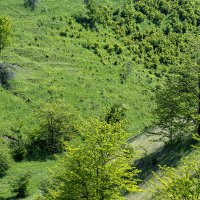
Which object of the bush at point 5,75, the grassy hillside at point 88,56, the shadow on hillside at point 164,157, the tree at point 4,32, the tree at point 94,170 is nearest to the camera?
the tree at point 94,170

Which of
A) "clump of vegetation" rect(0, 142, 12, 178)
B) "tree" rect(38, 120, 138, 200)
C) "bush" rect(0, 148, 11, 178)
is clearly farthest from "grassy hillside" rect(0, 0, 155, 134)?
"tree" rect(38, 120, 138, 200)

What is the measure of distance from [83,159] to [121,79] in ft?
193

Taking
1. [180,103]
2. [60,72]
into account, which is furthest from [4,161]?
[60,72]

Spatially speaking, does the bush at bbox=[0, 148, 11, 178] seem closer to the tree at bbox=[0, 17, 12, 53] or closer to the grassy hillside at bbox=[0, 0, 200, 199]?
the grassy hillside at bbox=[0, 0, 200, 199]

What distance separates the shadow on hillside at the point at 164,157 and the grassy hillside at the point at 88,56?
1793cm

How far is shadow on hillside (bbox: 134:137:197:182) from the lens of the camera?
45.4 meters

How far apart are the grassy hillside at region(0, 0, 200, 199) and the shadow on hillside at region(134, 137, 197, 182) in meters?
17.9

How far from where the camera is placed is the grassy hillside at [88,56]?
247 feet

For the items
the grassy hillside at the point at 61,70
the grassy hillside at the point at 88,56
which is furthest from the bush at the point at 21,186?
the grassy hillside at the point at 61,70

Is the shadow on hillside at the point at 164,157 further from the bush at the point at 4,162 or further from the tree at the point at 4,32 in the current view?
the tree at the point at 4,32

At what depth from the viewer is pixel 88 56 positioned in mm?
90938

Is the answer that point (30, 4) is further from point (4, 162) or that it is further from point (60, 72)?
point (4, 162)

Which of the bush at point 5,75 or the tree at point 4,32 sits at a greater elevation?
the tree at point 4,32

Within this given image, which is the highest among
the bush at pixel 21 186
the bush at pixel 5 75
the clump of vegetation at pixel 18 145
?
the bush at pixel 5 75
